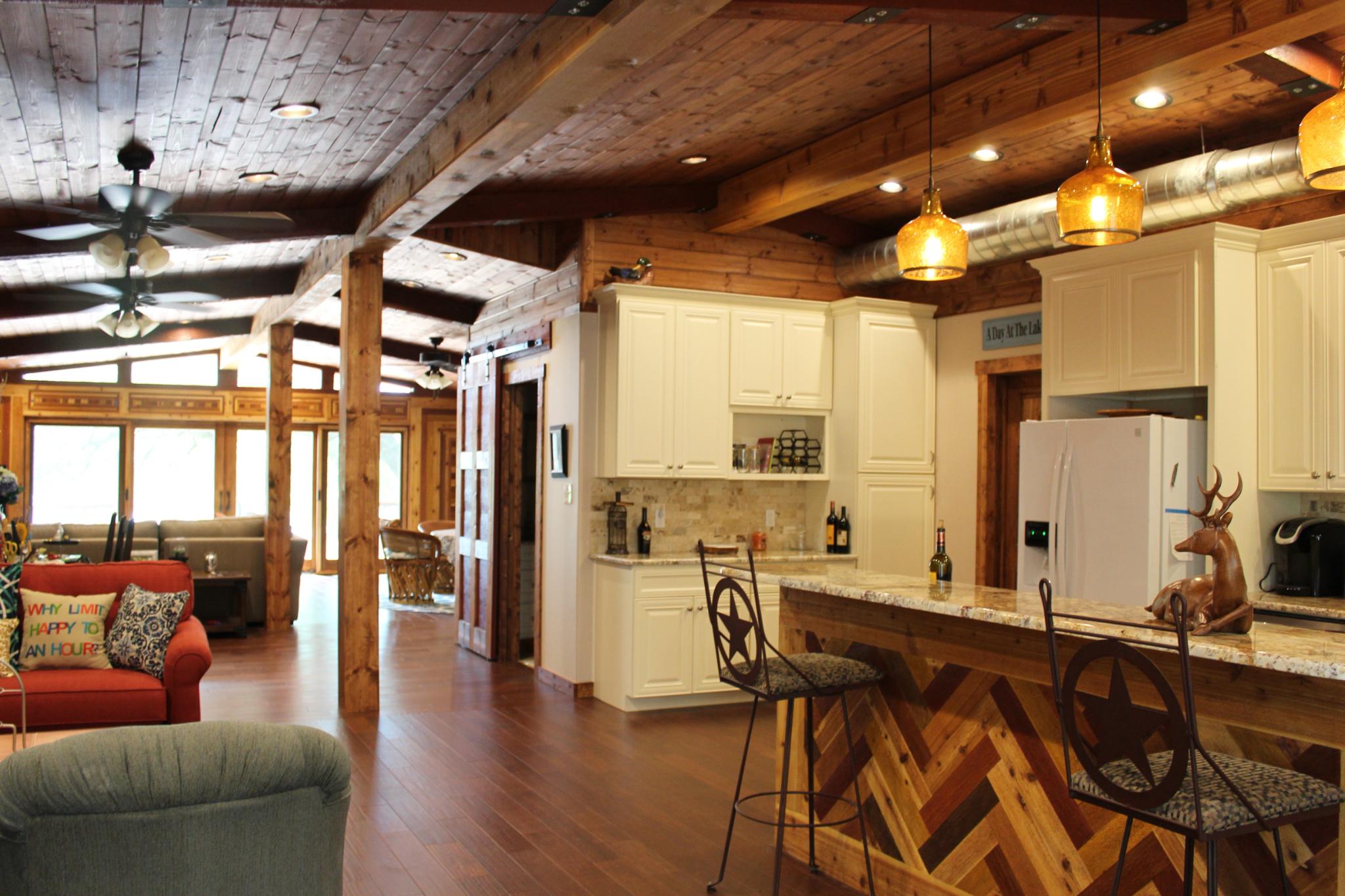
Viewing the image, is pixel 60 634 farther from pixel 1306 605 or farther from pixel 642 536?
pixel 1306 605

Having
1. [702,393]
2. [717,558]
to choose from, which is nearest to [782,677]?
[717,558]

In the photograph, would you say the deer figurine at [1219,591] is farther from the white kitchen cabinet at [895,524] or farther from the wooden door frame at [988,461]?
the white kitchen cabinet at [895,524]

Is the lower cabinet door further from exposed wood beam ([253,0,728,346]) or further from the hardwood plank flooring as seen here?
exposed wood beam ([253,0,728,346])

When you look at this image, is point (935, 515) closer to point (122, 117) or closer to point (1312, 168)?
point (1312, 168)

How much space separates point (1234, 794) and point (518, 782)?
3394 millimetres

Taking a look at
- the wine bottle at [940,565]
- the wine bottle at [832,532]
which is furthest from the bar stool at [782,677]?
the wine bottle at [832,532]

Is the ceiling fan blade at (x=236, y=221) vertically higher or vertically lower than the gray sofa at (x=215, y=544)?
higher

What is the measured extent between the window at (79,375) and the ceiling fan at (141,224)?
8626mm

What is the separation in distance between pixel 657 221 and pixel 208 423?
8855mm

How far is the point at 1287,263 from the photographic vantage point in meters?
5.02

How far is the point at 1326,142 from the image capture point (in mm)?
2773

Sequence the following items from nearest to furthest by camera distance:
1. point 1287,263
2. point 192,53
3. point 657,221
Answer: point 192,53, point 1287,263, point 657,221

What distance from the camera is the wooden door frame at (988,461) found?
6695mm

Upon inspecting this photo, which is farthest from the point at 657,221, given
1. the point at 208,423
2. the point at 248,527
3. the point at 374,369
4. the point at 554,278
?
the point at 208,423
